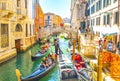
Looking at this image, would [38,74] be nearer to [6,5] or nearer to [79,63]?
[79,63]

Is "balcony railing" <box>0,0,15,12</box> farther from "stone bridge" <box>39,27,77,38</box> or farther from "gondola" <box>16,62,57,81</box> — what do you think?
"stone bridge" <box>39,27,77,38</box>

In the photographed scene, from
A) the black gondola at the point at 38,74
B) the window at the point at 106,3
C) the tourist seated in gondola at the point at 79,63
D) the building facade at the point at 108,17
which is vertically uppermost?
the window at the point at 106,3

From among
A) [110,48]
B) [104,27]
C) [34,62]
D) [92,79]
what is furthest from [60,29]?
[92,79]

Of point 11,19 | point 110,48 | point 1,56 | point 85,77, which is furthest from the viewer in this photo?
point 11,19

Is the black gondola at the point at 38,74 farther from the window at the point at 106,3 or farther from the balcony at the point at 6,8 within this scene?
the window at the point at 106,3

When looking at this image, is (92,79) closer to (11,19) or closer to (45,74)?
(45,74)

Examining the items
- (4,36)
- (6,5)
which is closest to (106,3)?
(6,5)

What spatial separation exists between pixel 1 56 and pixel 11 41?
3575 mm

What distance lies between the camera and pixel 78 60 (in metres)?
13.1

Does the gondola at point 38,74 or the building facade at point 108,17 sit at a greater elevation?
the building facade at point 108,17

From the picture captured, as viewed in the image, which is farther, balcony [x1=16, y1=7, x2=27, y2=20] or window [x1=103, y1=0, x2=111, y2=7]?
balcony [x1=16, y1=7, x2=27, y2=20]

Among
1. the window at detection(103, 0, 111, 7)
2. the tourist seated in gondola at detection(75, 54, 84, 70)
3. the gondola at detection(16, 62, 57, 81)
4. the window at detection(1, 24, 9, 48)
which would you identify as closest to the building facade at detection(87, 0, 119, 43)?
the window at detection(103, 0, 111, 7)

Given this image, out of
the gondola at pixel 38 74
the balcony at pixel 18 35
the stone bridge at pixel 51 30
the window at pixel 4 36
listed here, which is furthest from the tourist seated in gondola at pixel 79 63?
the stone bridge at pixel 51 30

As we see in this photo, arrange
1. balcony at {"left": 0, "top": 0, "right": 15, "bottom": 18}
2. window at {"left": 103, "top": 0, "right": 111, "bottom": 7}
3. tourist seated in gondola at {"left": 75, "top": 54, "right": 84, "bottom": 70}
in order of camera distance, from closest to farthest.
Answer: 1. tourist seated in gondola at {"left": 75, "top": 54, "right": 84, "bottom": 70}
2. balcony at {"left": 0, "top": 0, "right": 15, "bottom": 18}
3. window at {"left": 103, "top": 0, "right": 111, "bottom": 7}
